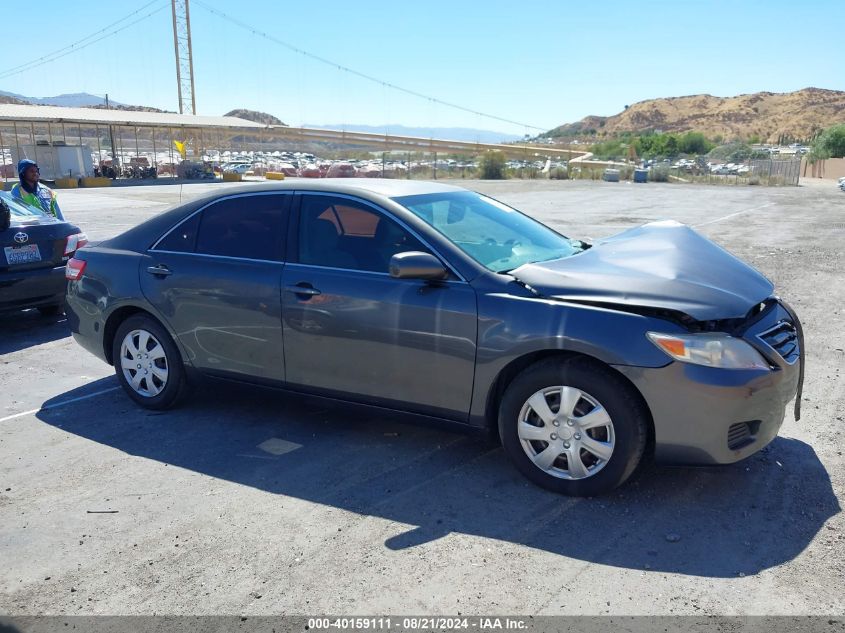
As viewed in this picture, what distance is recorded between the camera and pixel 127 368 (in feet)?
17.6

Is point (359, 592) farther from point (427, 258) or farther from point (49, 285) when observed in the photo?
point (49, 285)

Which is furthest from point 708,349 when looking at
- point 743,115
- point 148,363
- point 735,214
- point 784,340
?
point 743,115

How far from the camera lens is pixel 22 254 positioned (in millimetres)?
7559

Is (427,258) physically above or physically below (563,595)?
above

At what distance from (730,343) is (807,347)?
3640mm

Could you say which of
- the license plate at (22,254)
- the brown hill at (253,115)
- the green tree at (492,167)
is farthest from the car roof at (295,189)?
the brown hill at (253,115)

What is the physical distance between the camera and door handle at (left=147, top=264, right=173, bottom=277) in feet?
16.8

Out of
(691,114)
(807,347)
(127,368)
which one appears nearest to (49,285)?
(127,368)

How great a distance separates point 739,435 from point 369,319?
210 centimetres

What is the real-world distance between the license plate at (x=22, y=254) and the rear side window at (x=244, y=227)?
11.6 ft

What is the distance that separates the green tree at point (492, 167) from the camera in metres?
49.3

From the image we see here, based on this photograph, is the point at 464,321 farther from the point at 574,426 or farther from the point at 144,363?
the point at 144,363

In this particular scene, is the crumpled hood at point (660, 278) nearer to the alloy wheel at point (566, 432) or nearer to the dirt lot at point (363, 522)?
the alloy wheel at point (566, 432)

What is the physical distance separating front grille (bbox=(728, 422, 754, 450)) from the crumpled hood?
55 centimetres
